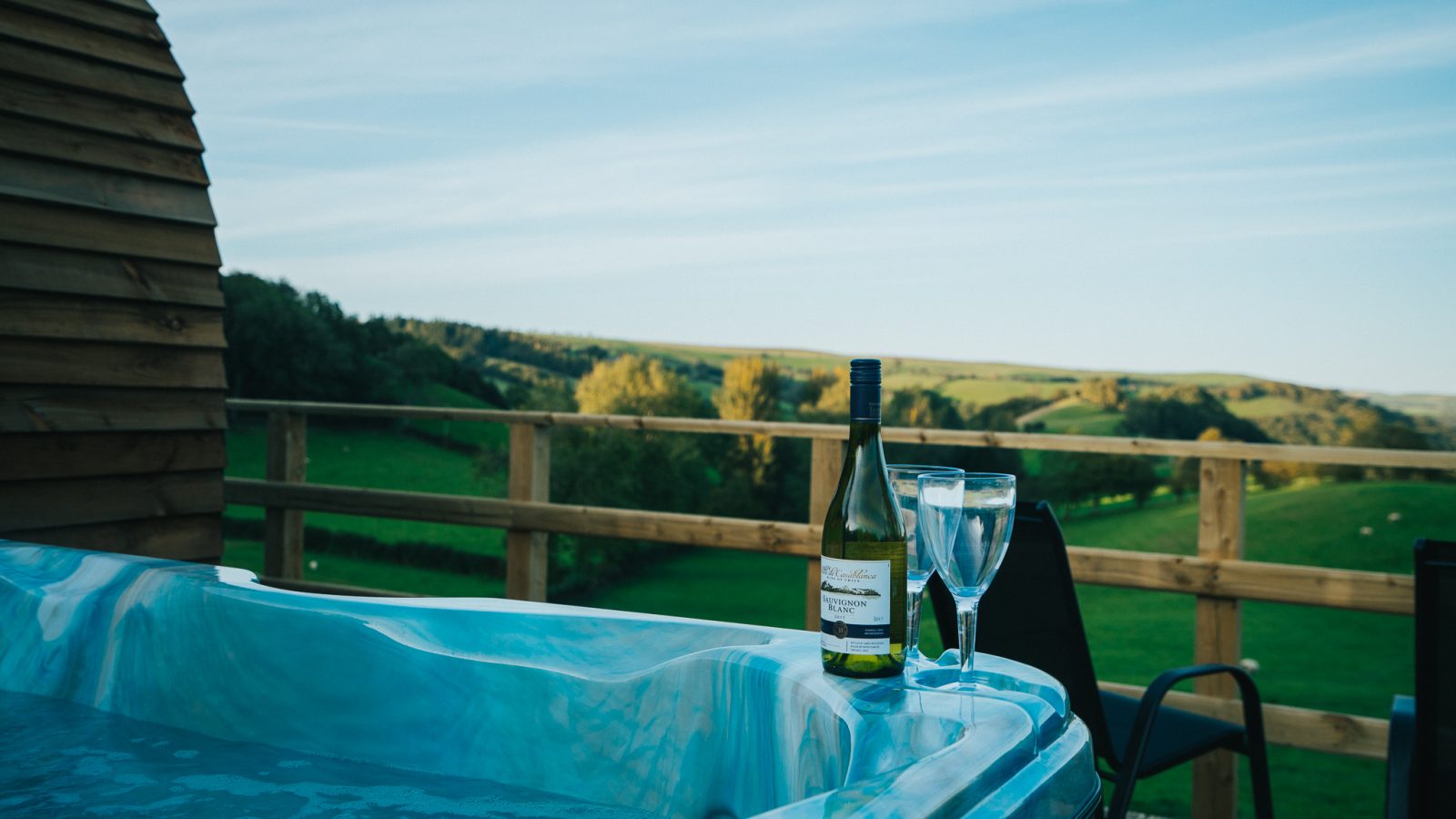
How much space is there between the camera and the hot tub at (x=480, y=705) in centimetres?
79

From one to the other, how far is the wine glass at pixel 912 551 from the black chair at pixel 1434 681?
1.95 feet

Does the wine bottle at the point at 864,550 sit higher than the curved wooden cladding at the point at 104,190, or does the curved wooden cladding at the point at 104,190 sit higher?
the curved wooden cladding at the point at 104,190

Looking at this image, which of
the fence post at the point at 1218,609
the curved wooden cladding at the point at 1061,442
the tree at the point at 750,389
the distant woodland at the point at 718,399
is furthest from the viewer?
the tree at the point at 750,389

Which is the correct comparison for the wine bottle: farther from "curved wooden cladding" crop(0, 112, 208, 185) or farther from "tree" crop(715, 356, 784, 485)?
"tree" crop(715, 356, 784, 485)

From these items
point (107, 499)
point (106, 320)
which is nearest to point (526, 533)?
point (107, 499)

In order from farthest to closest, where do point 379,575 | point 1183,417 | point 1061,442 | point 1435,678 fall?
point 1183,417
point 379,575
point 1061,442
point 1435,678

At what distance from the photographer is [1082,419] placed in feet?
31.6

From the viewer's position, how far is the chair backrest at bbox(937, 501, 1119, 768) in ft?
5.06

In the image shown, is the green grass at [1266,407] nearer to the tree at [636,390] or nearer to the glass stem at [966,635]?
the tree at [636,390]

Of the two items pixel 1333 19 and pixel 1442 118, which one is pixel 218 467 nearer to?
pixel 1333 19

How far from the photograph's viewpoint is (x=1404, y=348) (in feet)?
28.3

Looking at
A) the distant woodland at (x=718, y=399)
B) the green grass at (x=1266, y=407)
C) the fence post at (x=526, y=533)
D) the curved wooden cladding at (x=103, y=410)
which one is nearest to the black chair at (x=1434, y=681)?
the fence post at (x=526, y=533)

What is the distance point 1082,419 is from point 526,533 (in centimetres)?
772

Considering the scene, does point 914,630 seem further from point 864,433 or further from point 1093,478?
point 1093,478
